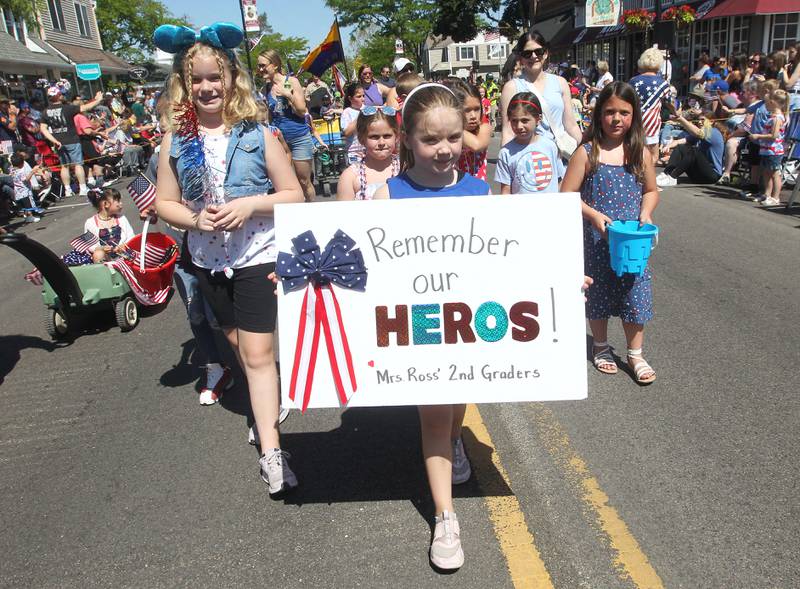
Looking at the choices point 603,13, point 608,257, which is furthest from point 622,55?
point 608,257

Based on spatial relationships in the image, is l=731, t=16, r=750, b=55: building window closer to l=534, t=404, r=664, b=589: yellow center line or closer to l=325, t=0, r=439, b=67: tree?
l=534, t=404, r=664, b=589: yellow center line

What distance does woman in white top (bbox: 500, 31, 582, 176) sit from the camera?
A: 5.21m

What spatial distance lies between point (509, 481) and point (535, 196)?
4.69 ft

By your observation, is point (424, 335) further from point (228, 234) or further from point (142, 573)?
point (142, 573)

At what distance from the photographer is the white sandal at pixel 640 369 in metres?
4.16

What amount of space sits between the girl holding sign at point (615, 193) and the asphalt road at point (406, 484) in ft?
1.37

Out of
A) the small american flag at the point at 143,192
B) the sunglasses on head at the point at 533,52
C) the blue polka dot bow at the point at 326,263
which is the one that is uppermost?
the sunglasses on head at the point at 533,52

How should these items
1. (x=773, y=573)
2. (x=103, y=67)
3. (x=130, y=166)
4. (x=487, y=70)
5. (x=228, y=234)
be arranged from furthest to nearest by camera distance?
(x=487, y=70), (x=103, y=67), (x=130, y=166), (x=228, y=234), (x=773, y=573)

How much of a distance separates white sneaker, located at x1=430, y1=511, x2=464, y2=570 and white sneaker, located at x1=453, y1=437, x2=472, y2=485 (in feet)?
1.68

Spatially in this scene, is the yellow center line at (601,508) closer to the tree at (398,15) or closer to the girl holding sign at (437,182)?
the girl holding sign at (437,182)

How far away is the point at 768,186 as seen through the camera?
9578mm

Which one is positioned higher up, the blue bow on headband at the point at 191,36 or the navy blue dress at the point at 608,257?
the blue bow on headband at the point at 191,36

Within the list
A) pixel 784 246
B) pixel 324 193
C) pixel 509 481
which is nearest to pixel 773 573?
pixel 509 481

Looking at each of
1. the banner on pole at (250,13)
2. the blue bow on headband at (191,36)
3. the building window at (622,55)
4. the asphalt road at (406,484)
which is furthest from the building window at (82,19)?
the blue bow on headband at (191,36)
